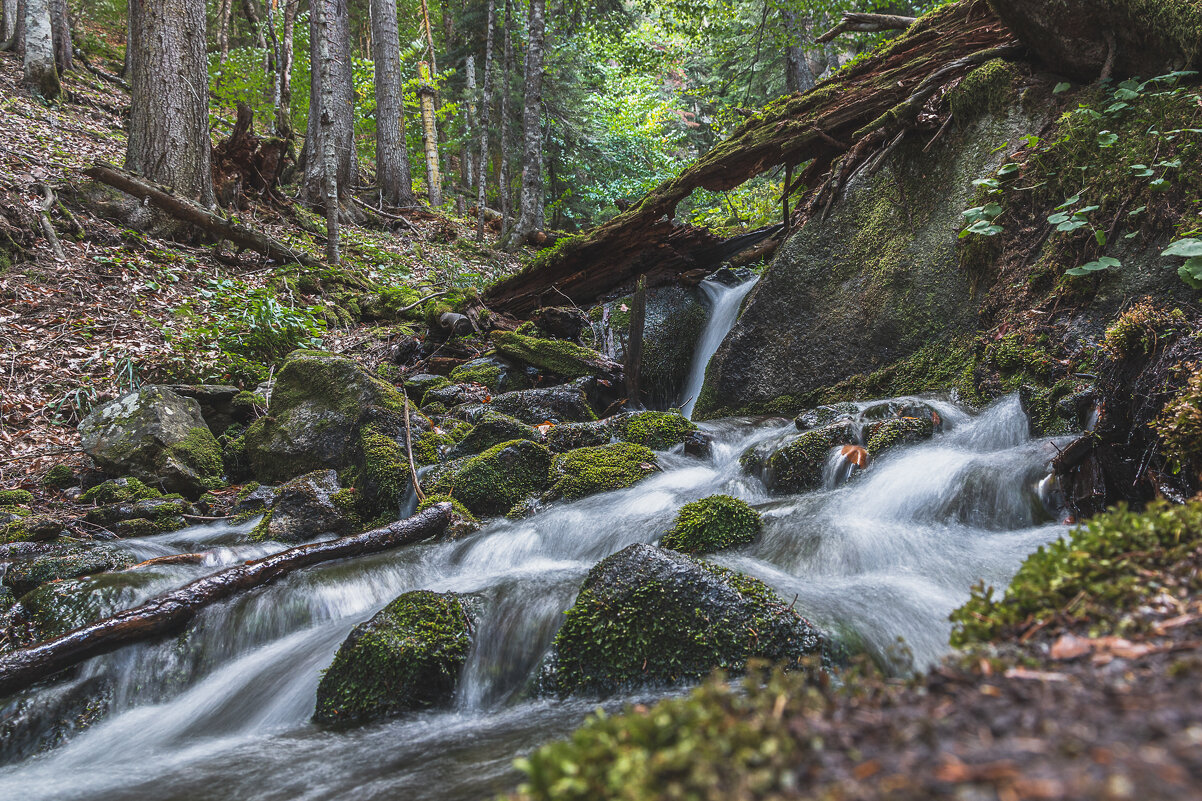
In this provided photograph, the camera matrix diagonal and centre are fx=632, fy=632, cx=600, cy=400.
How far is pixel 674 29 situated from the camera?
43.8ft

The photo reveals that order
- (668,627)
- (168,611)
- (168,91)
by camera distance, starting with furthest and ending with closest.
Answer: (168,91), (168,611), (668,627)

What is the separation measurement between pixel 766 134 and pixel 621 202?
3.16 meters

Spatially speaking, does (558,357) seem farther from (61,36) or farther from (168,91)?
(61,36)

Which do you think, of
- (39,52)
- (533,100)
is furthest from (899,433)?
(39,52)

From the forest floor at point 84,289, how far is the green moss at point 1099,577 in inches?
304

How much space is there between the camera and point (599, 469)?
584 cm

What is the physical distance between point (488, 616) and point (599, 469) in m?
2.45

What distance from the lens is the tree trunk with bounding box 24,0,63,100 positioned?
12.7m

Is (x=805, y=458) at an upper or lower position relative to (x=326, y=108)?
lower

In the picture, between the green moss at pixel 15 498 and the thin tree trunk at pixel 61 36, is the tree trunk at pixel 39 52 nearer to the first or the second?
the thin tree trunk at pixel 61 36

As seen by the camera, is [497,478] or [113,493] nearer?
[497,478]

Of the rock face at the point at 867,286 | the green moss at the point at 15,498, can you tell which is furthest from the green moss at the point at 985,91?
the green moss at the point at 15,498

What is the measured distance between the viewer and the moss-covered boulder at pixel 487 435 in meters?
6.34

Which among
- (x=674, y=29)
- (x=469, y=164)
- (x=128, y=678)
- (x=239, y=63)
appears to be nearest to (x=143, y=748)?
(x=128, y=678)
